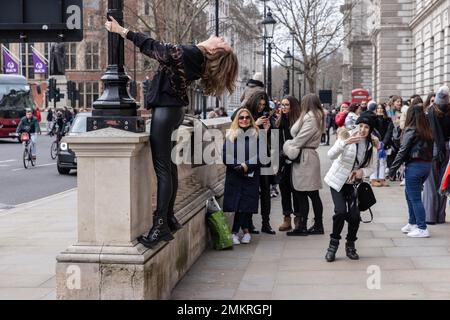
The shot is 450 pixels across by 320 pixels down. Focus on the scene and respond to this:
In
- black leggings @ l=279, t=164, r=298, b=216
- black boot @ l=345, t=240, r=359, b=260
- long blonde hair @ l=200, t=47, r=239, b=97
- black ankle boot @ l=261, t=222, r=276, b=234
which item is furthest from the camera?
black leggings @ l=279, t=164, r=298, b=216

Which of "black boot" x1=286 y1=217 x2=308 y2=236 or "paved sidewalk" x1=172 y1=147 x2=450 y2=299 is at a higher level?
"black boot" x1=286 y1=217 x2=308 y2=236

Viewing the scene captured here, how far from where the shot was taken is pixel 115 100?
20.7 feet

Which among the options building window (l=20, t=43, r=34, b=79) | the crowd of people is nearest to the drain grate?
the crowd of people

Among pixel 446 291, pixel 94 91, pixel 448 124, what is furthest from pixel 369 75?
pixel 446 291

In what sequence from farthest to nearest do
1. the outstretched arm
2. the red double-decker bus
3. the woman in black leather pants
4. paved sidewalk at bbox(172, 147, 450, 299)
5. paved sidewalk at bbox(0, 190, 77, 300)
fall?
the red double-decker bus
paved sidewalk at bbox(0, 190, 77, 300)
paved sidewalk at bbox(172, 147, 450, 299)
the woman in black leather pants
the outstretched arm

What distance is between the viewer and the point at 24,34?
9445 mm

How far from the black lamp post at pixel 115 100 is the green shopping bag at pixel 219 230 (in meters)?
2.80

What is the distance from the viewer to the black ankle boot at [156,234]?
6043 mm

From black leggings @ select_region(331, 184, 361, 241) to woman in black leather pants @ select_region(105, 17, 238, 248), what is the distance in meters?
2.65

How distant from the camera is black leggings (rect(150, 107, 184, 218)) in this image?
6199mm

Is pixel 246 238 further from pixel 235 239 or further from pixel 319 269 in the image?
pixel 319 269

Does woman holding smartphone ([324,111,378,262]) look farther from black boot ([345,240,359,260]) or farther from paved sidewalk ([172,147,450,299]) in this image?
paved sidewalk ([172,147,450,299])

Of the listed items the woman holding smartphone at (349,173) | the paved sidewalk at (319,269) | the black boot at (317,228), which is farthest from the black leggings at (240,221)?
the woman holding smartphone at (349,173)

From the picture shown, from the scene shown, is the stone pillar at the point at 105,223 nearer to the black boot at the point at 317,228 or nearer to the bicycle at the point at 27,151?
the black boot at the point at 317,228
